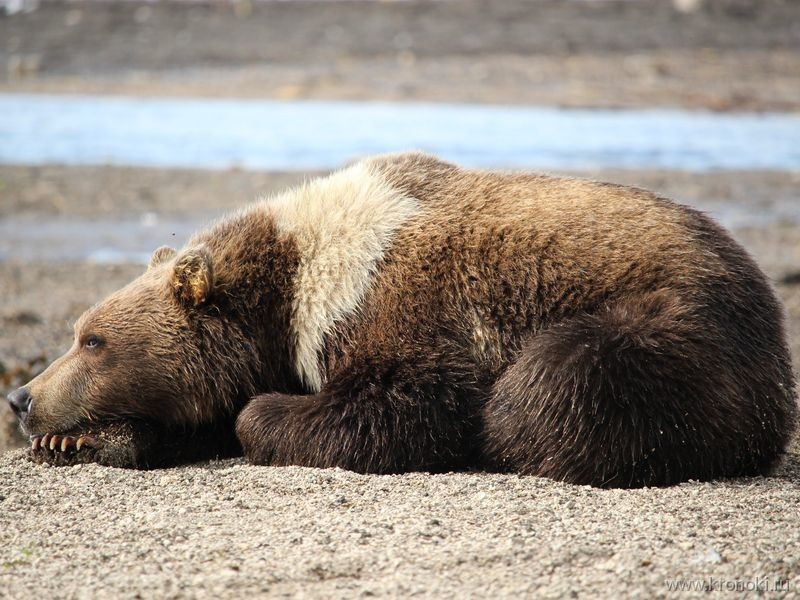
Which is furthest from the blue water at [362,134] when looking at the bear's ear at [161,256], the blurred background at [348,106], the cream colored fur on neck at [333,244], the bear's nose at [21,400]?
the bear's nose at [21,400]

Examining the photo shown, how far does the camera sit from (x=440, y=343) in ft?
16.6

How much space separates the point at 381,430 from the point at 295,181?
32.5 ft

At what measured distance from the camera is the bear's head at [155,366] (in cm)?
538

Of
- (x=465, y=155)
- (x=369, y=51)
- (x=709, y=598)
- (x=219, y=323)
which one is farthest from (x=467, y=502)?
(x=369, y=51)

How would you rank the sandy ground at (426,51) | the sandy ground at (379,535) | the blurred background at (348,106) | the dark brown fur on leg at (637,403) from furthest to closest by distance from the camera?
the sandy ground at (426,51), the blurred background at (348,106), the dark brown fur on leg at (637,403), the sandy ground at (379,535)

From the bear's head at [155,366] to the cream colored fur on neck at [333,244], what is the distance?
319 mm

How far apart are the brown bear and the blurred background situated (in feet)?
13.6

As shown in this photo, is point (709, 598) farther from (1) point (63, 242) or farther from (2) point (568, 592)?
(1) point (63, 242)

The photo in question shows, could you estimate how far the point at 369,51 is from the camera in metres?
23.5

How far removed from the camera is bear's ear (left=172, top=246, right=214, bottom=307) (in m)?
5.30

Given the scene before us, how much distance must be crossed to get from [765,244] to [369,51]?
43.2ft

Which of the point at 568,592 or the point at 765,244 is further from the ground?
the point at 568,592

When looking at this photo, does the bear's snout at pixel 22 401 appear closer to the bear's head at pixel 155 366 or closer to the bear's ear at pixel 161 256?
the bear's head at pixel 155 366

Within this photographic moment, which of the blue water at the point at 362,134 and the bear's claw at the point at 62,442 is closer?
the bear's claw at the point at 62,442
